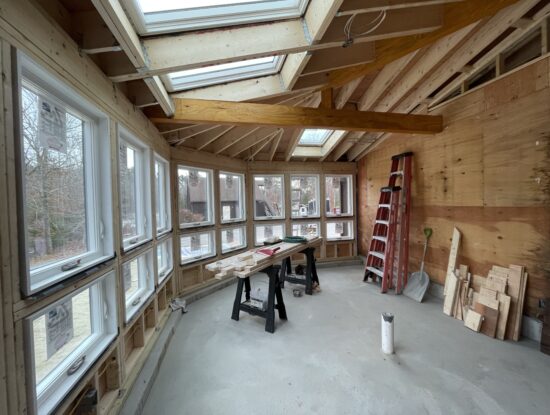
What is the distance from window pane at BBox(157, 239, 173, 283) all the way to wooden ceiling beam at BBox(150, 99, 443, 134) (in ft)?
5.51

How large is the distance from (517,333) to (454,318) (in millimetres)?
612

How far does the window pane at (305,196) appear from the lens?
560cm

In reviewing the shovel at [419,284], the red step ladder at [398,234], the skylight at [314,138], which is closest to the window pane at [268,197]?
the skylight at [314,138]

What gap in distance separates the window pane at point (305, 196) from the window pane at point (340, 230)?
59cm

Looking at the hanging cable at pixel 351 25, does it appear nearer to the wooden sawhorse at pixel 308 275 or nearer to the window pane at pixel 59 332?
the window pane at pixel 59 332

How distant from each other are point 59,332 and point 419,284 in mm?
4398

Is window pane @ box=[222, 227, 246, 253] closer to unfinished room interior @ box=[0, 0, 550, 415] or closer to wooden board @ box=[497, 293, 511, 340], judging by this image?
unfinished room interior @ box=[0, 0, 550, 415]


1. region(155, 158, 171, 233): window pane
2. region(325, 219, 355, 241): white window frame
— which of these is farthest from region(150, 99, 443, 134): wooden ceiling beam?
region(325, 219, 355, 241): white window frame

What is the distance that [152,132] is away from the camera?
276 cm

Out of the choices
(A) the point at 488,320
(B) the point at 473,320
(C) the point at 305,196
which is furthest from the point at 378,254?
(C) the point at 305,196

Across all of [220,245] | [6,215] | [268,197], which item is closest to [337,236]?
[268,197]

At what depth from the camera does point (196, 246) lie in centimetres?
413

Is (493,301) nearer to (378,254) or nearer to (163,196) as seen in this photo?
(378,254)

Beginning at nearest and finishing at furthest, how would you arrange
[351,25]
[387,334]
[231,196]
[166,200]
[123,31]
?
1. [123,31]
2. [351,25]
3. [387,334]
4. [166,200]
5. [231,196]
